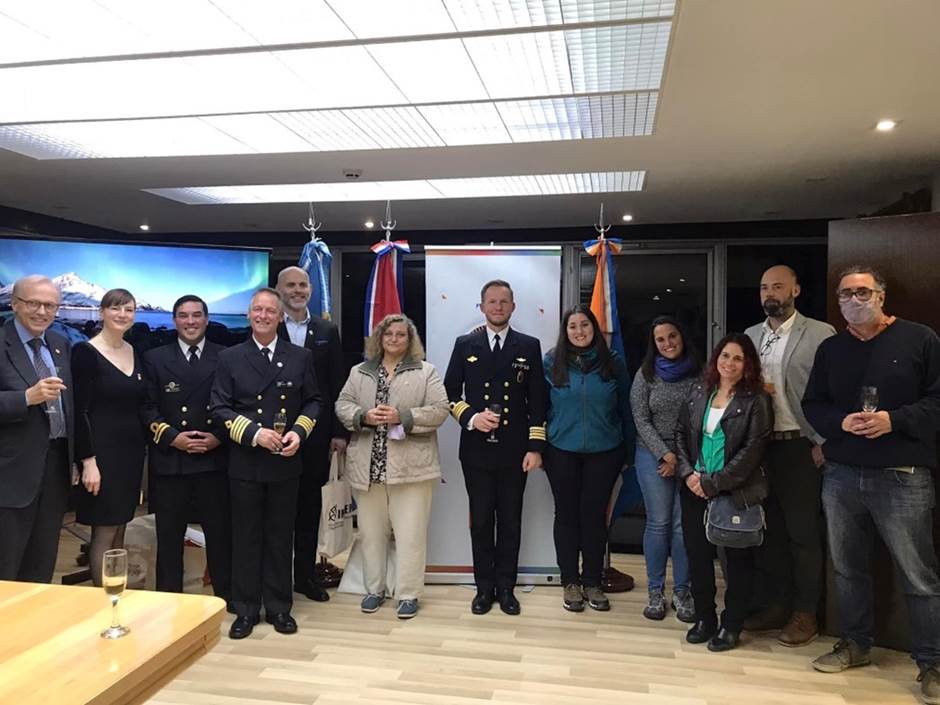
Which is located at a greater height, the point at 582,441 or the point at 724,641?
the point at 582,441

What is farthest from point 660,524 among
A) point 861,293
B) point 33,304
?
point 33,304

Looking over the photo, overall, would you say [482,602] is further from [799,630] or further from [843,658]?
[843,658]

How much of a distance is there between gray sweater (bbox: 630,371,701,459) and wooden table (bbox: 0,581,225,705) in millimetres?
2297

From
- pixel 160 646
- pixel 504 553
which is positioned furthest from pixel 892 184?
pixel 160 646

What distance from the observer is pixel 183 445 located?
3.20m

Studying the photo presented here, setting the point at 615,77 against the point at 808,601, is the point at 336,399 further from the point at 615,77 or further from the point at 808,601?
the point at 808,601

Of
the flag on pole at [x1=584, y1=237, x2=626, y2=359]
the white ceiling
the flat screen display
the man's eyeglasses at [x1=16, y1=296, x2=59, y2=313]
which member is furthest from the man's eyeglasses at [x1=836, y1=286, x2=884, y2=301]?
the flat screen display

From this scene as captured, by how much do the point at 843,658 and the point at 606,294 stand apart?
83.8 inches

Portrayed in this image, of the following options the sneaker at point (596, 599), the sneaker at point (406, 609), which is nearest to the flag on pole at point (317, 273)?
the sneaker at point (406, 609)

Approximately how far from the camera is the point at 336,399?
3760mm

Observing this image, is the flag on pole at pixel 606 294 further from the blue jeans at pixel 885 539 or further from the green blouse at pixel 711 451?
the blue jeans at pixel 885 539

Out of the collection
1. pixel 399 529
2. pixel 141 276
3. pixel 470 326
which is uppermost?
pixel 141 276

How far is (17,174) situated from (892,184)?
5693mm

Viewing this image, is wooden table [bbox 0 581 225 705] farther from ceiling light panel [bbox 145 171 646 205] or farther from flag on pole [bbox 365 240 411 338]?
ceiling light panel [bbox 145 171 646 205]
